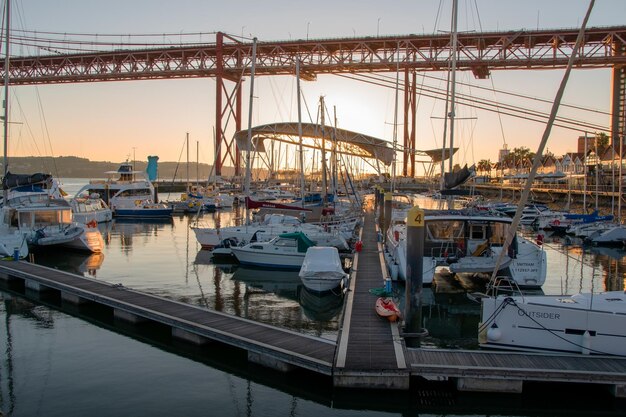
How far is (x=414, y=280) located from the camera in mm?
14242

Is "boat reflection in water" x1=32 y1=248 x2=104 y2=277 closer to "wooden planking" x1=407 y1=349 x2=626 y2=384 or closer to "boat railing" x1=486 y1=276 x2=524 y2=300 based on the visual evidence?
"boat railing" x1=486 y1=276 x2=524 y2=300

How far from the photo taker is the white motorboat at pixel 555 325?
483 inches

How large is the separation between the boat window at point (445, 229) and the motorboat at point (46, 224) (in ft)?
58.9

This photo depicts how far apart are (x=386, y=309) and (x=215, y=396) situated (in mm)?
4903

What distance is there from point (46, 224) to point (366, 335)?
22.4 meters

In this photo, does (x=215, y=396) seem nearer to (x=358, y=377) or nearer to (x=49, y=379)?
(x=358, y=377)

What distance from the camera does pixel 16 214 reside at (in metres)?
29.7

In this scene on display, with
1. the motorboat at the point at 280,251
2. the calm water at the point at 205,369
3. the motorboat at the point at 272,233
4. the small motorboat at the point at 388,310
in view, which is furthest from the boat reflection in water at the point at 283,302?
the motorboat at the point at 272,233

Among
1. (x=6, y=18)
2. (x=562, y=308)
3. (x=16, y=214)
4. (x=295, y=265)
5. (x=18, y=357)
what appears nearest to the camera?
(x=562, y=308)

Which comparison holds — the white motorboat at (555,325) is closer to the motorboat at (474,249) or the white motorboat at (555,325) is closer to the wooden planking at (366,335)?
the wooden planking at (366,335)

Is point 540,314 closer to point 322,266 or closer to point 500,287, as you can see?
point 500,287

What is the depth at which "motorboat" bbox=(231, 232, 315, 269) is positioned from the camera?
81.8ft

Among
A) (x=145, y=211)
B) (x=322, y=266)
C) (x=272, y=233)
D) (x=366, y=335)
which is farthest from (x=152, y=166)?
(x=366, y=335)

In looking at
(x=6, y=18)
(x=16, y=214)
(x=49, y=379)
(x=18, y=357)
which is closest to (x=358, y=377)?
(x=49, y=379)
